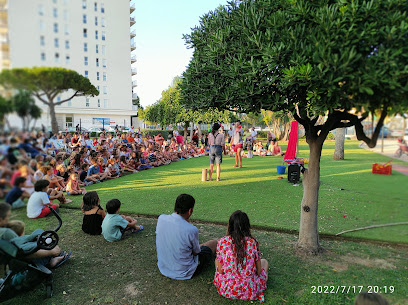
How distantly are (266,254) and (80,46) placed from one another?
4.10 m

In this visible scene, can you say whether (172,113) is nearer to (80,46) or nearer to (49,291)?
(49,291)

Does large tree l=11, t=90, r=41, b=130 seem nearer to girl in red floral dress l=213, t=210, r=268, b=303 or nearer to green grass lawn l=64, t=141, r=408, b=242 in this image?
girl in red floral dress l=213, t=210, r=268, b=303

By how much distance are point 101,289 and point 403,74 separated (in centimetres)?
440

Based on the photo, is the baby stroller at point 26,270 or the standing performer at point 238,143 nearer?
the baby stroller at point 26,270

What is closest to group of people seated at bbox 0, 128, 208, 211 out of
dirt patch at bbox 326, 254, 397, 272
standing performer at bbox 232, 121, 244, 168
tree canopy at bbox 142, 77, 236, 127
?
dirt patch at bbox 326, 254, 397, 272

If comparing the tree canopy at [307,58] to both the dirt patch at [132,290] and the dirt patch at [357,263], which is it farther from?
the dirt patch at [132,290]

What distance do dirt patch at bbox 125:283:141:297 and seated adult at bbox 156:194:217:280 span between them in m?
0.43

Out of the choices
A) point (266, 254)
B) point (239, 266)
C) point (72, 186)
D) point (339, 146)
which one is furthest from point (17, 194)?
point (339, 146)

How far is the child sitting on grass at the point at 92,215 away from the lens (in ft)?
18.5

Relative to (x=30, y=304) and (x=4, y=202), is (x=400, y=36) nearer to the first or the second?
(x=4, y=202)

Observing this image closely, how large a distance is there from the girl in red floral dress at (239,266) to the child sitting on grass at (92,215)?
317 centimetres

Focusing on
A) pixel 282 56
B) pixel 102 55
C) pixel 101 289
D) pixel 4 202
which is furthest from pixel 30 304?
pixel 282 56

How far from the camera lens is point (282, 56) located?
3303 millimetres

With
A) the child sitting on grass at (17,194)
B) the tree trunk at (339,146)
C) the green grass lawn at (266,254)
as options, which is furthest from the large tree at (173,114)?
the child sitting on grass at (17,194)
